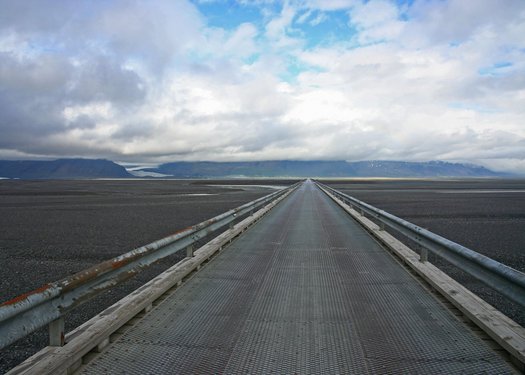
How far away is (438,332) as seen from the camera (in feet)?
13.5

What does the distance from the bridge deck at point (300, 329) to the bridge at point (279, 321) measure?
0.01 m

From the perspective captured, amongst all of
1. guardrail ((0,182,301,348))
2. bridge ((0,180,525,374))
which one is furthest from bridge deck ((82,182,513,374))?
guardrail ((0,182,301,348))

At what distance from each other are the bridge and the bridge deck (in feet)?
0.04

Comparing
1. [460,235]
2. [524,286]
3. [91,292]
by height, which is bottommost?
[460,235]

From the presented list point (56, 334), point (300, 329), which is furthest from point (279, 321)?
point (56, 334)

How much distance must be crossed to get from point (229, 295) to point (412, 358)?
8.89ft

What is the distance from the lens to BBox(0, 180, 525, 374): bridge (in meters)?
3.37

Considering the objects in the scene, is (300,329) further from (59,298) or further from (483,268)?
(59,298)

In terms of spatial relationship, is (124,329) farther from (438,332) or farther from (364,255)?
(364,255)

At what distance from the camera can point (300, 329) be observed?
423 centimetres

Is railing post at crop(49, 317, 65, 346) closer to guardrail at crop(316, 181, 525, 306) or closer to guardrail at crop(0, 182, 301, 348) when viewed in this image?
guardrail at crop(0, 182, 301, 348)

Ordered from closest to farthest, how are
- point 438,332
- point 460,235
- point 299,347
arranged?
1. point 299,347
2. point 438,332
3. point 460,235

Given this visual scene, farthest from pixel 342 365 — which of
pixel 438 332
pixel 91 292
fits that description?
pixel 91 292

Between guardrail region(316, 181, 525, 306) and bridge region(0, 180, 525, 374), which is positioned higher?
guardrail region(316, 181, 525, 306)
